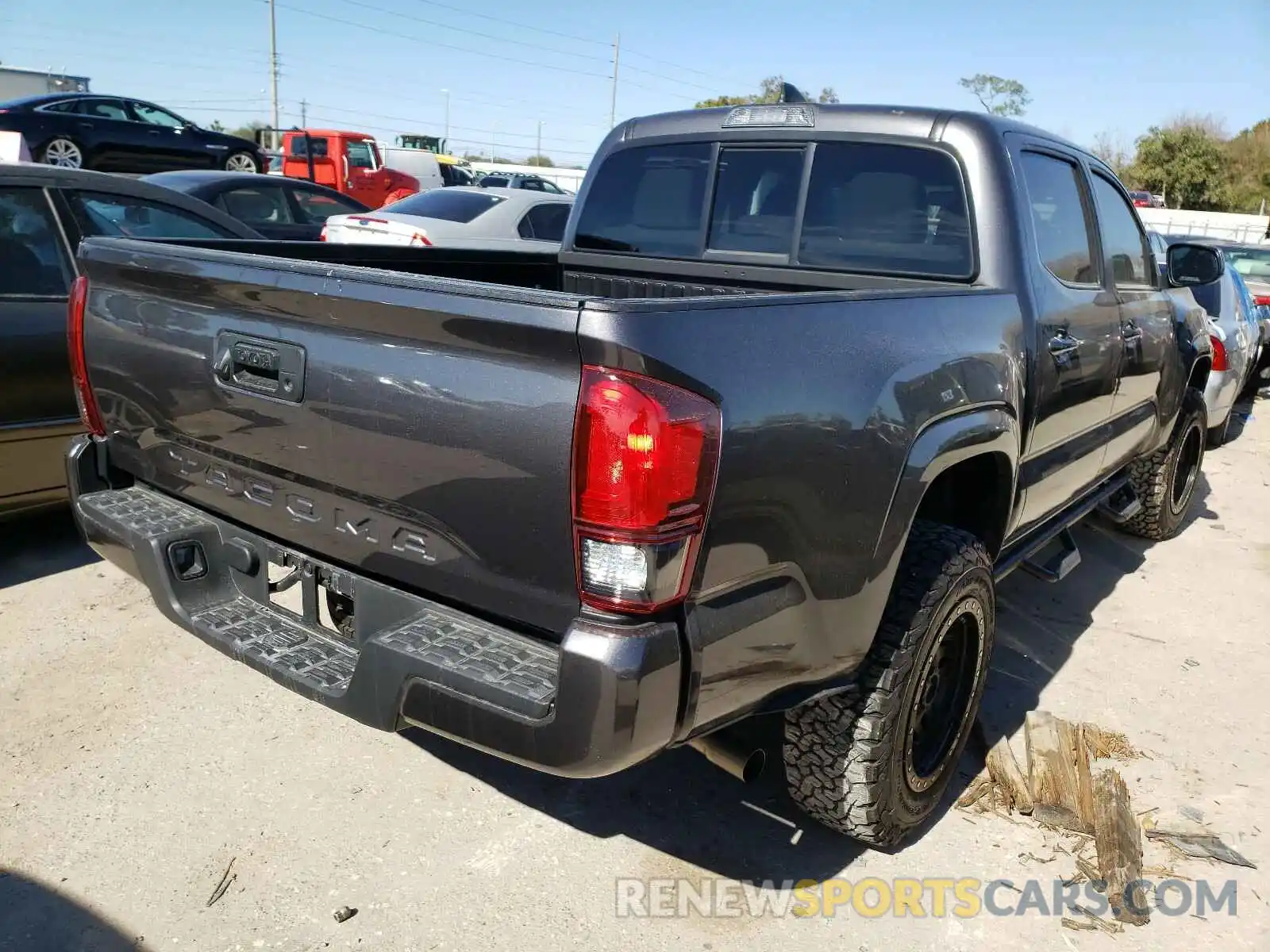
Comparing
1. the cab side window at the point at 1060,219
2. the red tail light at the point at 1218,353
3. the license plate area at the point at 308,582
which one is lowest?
the license plate area at the point at 308,582

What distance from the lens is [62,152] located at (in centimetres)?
1502

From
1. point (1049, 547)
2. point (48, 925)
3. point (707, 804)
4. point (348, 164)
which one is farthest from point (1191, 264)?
point (348, 164)

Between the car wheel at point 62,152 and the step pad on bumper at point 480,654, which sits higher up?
the step pad on bumper at point 480,654

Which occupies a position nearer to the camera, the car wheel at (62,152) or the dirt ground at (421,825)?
A: the dirt ground at (421,825)

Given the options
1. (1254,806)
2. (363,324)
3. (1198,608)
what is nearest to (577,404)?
(363,324)

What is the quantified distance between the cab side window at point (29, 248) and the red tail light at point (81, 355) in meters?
1.58

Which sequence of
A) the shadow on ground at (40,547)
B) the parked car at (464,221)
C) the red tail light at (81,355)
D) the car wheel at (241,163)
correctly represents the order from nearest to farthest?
the red tail light at (81,355), the shadow on ground at (40,547), the parked car at (464,221), the car wheel at (241,163)

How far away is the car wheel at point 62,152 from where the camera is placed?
48.8 feet

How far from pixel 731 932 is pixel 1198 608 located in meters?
3.47

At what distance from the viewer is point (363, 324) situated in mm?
2139

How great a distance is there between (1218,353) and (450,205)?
7089 millimetres

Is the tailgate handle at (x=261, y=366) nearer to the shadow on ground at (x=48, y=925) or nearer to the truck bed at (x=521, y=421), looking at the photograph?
the truck bed at (x=521, y=421)

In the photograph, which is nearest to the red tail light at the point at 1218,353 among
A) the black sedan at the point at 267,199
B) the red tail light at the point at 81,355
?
the red tail light at the point at 81,355

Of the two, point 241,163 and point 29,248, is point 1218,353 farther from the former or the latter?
point 241,163
